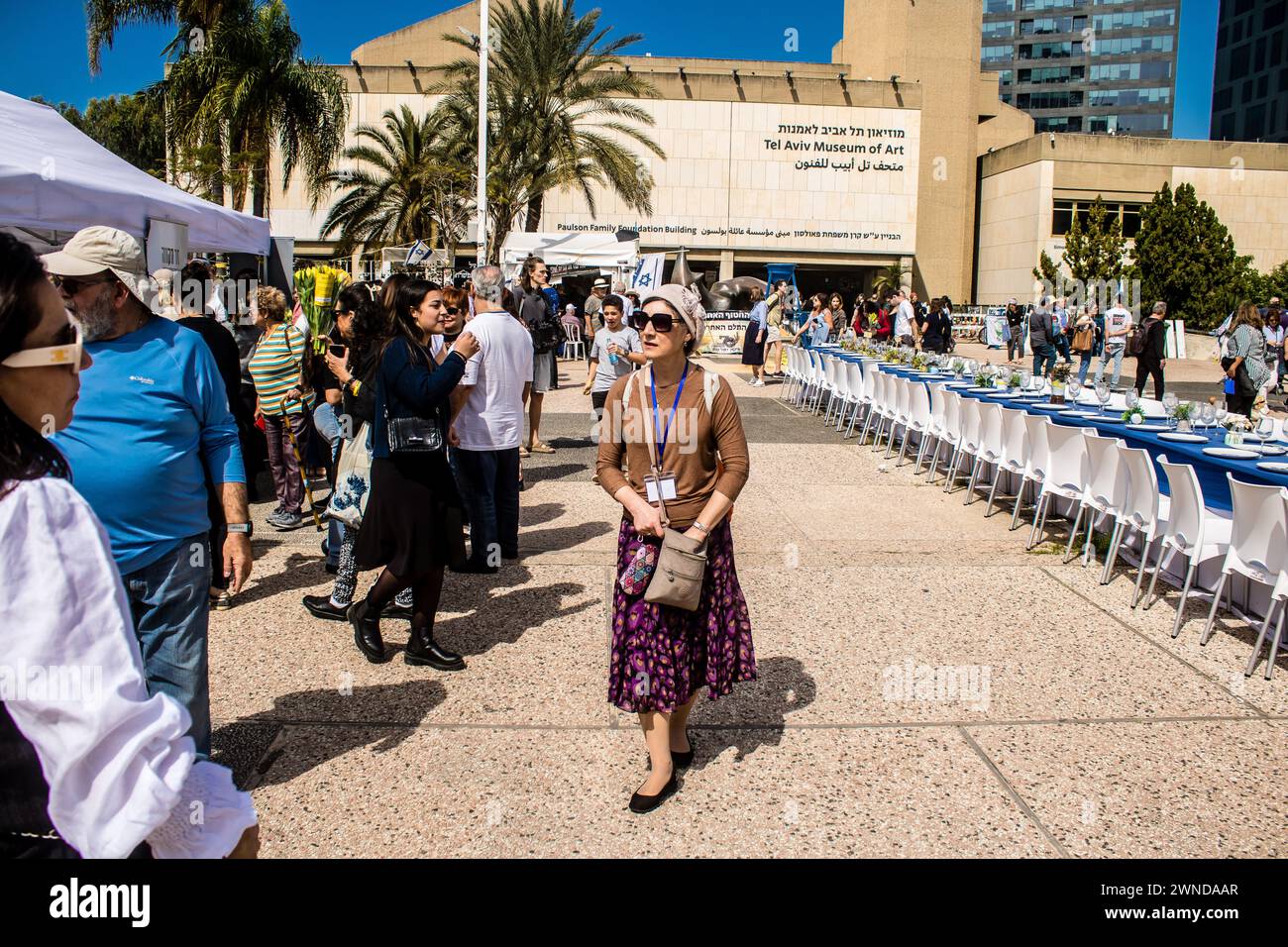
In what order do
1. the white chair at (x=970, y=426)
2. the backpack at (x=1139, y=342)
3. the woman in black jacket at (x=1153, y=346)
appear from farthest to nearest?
1. the backpack at (x=1139, y=342)
2. the woman in black jacket at (x=1153, y=346)
3. the white chair at (x=970, y=426)

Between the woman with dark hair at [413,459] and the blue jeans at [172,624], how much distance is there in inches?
61.2

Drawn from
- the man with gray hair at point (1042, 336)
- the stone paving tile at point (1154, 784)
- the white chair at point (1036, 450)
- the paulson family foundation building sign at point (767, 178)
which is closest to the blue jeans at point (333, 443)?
the stone paving tile at point (1154, 784)

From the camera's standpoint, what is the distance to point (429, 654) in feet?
15.8

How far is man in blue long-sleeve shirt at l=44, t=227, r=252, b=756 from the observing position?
9.39 feet

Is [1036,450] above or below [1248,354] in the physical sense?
below

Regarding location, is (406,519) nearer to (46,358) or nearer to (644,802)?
(644,802)

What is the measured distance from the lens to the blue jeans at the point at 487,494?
21.0 feet

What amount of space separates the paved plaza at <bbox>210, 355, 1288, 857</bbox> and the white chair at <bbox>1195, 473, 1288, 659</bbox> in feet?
1.51

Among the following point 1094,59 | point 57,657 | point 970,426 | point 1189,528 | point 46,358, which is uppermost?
point 1094,59

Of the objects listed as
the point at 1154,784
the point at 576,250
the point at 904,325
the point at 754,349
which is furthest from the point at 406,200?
the point at 1154,784

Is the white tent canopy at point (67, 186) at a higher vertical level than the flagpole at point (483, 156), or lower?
lower

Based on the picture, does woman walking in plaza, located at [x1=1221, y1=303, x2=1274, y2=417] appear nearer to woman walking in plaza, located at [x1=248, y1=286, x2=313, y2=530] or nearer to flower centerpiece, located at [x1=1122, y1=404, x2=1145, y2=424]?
flower centerpiece, located at [x1=1122, y1=404, x2=1145, y2=424]

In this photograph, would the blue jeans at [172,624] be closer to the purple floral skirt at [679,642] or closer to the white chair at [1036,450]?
the purple floral skirt at [679,642]

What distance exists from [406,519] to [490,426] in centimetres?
188
